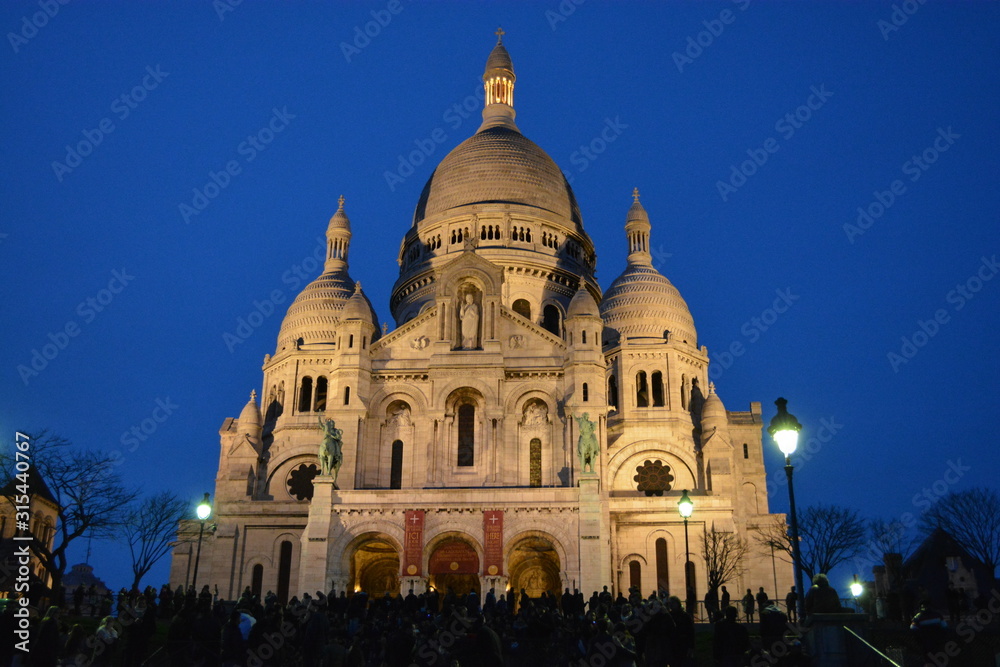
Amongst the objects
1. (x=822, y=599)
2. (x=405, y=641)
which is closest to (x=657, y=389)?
(x=405, y=641)

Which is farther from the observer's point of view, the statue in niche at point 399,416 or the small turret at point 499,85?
the small turret at point 499,85

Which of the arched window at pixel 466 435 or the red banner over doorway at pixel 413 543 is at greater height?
the arched window at pixel 466 435

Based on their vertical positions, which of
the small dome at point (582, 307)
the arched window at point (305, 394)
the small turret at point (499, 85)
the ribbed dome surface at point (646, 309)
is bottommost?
the arched window at point (305, 394)

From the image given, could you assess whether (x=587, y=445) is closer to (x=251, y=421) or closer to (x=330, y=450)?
(x=330, y=450)

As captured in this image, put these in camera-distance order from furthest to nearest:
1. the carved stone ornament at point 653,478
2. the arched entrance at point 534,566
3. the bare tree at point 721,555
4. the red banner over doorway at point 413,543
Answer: the carved stone ornament at point 653,478 → the bare tree at point 721,555 → the arched entrance at point 534,566 → the red banner over doorway at point 413,543

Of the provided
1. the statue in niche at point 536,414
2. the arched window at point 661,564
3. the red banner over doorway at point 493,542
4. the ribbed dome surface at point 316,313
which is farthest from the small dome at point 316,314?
the arched window at point 661,564

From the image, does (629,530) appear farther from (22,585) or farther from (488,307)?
(22,585)

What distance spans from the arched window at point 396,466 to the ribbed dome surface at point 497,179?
24209mm

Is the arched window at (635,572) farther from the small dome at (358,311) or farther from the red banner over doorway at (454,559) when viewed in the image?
the small dome at (358,311)

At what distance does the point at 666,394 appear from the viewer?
6394 cm

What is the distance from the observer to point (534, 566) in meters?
55.6

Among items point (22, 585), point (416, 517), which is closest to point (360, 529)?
point (416, 517)

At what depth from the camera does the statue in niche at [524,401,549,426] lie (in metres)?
55.1

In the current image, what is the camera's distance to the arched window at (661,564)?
2222 inches
